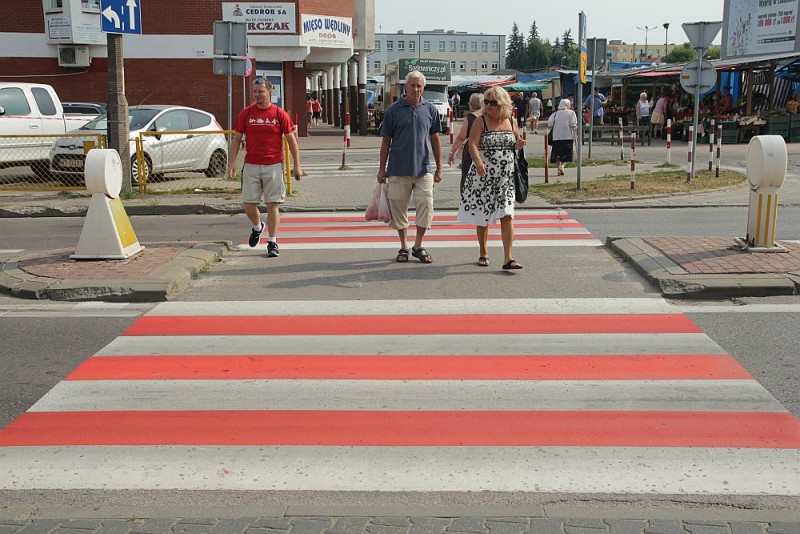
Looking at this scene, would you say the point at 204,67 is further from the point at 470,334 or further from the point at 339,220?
the point at 470,334

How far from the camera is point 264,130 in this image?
947 cm

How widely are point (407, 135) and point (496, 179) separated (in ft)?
3.40

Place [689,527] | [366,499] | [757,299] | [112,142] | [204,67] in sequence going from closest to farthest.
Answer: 1. [689,527]
2. [366,499]
3. [757,299]
4. [112,142]
5. [204,67]

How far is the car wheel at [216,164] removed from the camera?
56.5ft

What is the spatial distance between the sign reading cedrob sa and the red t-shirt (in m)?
24.4

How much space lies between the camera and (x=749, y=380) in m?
5.46

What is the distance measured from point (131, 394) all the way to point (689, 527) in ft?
10.8

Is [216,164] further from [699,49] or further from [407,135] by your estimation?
[699,49]

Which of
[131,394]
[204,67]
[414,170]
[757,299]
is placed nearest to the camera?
[131,394]

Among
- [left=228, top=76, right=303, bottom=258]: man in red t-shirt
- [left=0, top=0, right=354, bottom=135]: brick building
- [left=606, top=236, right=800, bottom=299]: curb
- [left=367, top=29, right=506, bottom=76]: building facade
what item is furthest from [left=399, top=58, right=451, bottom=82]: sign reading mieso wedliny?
[left=367, top=29, right=506, bottom=76]: building facade

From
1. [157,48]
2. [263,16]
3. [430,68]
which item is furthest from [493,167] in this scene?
[430,68]

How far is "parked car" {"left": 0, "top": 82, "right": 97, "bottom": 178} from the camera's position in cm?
1577

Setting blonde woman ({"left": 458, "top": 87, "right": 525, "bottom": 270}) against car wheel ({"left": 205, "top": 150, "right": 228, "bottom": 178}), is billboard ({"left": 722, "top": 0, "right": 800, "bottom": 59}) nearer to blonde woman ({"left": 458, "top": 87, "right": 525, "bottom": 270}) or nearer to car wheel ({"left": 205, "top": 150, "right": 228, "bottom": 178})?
car wheel ({"left": 205, "top": 150, "right": 228, "bottom": 178})

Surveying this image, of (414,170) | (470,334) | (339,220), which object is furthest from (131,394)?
(339,220)
